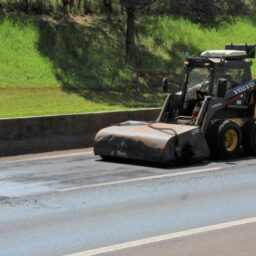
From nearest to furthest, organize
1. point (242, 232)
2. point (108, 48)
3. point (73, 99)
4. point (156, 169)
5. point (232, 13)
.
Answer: point (242, 232) → point (156, 169) → point (73, 99) → point (108, 48) → point (232, 13)

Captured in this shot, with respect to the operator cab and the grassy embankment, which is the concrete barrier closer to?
the operator cab

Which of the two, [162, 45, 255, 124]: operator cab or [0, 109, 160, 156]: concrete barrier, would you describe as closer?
[162, 45, 255, 124]: operator cab

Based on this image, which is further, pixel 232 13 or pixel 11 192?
pixel 232 13

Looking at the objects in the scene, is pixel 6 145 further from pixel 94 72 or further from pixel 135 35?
pixel 135 35

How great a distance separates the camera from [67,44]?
2806cm

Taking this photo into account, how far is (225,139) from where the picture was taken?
14875mm

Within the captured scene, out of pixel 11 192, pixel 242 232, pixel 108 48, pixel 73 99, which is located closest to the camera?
pixel 242 232

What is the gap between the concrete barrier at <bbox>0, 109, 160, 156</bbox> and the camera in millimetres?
Answer: 15828

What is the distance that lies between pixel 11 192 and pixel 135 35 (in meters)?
20.7

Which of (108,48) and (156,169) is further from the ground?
(108,48)

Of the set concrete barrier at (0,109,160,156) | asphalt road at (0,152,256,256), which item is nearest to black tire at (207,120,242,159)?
asphalt road at (0,152,256,256)

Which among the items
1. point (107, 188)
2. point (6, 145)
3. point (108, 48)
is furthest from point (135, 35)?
point (107, 188)

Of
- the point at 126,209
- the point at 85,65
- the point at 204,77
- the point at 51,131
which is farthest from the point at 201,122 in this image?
the point at 85,65

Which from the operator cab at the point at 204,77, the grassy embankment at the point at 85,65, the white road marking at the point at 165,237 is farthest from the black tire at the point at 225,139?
the grassy embankment at the point at 85,65
